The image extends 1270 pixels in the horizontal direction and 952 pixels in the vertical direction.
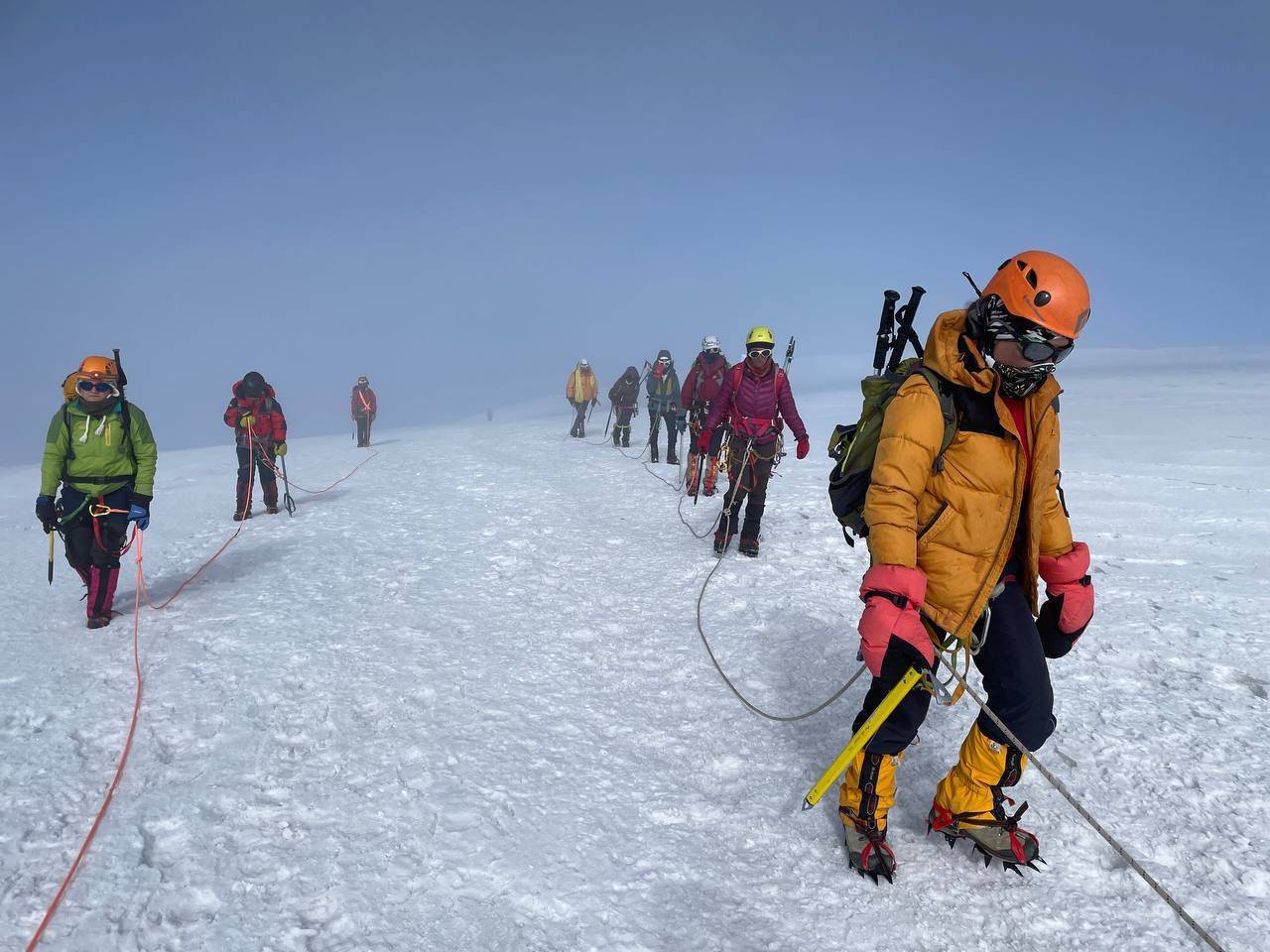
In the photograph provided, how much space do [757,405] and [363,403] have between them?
17.3 m

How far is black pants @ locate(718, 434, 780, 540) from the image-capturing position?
796 centimetres

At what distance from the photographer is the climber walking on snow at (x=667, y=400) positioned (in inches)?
608

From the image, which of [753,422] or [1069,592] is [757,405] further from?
[1069,592]

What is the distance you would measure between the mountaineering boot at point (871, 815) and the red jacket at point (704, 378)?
841cm

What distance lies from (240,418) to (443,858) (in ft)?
31.5

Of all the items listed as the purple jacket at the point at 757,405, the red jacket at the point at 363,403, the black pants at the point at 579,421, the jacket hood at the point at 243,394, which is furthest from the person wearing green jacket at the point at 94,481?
the black pants at the point at 579,421

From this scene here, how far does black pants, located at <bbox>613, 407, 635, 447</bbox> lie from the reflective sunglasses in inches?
612

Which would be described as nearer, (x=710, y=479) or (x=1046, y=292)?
(x=1046, y=292)

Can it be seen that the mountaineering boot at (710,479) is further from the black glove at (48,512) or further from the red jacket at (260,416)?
the black glove at (48,512)

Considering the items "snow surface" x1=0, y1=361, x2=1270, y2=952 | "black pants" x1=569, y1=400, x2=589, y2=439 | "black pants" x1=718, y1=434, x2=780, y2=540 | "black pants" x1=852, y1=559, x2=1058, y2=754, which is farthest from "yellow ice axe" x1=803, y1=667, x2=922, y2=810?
"black pants" x1=569, y1=400, x2=589, y2=439

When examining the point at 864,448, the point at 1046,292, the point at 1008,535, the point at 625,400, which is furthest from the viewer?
the point at 625,400

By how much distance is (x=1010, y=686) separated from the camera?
3.04 metres

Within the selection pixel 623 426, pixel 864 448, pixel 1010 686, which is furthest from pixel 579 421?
pixel 1010 686

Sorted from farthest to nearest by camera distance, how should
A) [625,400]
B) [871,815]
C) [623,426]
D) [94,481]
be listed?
[623,426] → [625,400] → [94,481] → [871,815]
